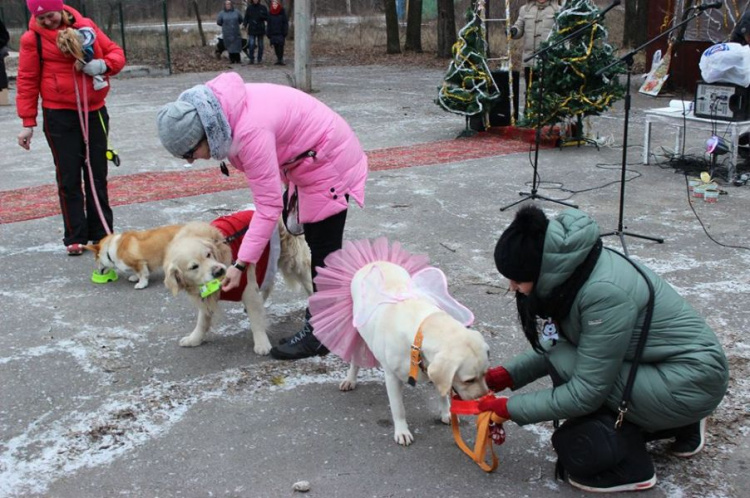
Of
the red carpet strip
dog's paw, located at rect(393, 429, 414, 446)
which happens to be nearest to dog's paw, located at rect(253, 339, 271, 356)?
dog's paw, located at rect(393, 429, 414, 446)

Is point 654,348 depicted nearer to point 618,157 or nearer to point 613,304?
point 613,304

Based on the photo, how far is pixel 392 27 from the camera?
24750 millimetres

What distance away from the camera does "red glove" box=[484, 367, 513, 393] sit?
3.15m

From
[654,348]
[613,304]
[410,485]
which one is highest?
[613,304]

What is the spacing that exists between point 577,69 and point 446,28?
46.3 ft

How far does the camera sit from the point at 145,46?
22.8m

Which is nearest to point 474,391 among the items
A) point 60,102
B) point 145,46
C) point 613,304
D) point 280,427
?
point 613,304

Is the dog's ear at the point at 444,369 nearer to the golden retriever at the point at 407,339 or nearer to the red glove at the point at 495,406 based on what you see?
the golden retriever at the point at 407,339

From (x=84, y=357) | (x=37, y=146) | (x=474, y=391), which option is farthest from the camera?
(x=37, y=146)

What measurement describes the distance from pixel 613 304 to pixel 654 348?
266 mm

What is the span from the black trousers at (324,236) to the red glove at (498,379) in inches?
46.5

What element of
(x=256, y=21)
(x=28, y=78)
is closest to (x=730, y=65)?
(x=28, y=78)

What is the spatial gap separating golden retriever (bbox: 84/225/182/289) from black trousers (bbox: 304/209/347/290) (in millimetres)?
1603

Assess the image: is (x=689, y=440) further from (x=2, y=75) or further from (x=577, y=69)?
(x=2, y=75)
